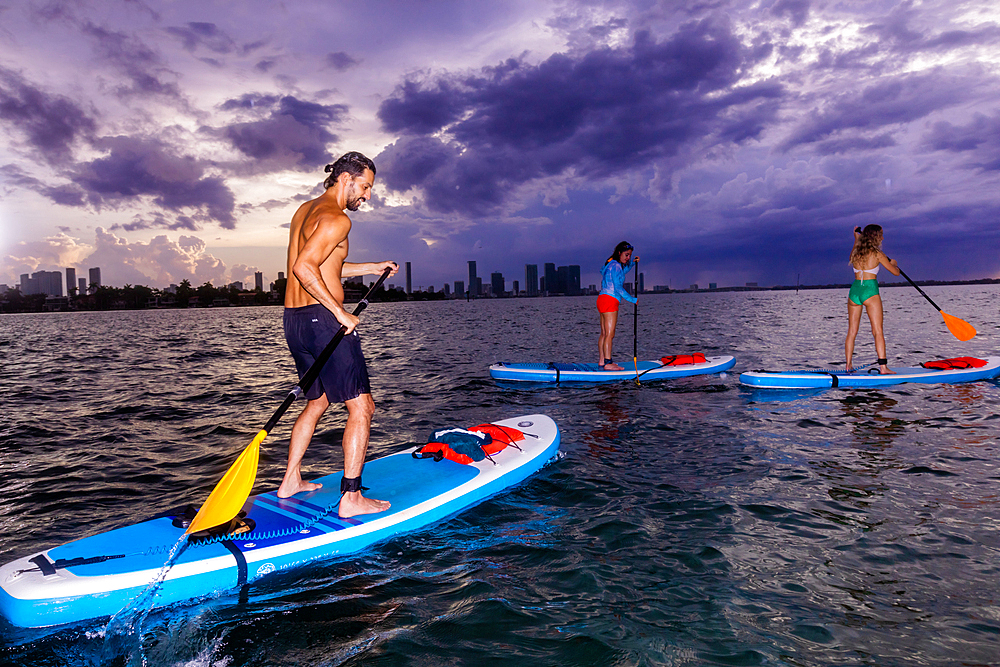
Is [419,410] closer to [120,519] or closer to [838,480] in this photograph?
[120,519]

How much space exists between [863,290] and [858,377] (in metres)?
1.77

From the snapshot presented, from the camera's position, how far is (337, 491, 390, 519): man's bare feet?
4359 mm

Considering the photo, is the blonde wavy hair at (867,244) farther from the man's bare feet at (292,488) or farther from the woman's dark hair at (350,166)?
the man's bare feet at (292,488)

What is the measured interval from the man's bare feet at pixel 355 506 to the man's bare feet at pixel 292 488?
0.63 meters

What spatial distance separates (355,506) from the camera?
4.39 m

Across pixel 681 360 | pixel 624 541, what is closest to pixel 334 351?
pixel 624 541

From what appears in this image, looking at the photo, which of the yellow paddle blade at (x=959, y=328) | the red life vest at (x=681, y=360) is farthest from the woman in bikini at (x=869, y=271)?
the red life vest at (x=681, y=360)

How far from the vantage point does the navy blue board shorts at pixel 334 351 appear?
4258mm

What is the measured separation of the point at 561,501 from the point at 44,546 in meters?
4.69

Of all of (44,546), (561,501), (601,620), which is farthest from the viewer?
(561,501)

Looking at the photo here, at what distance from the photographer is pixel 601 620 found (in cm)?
336

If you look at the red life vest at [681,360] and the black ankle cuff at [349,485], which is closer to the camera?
the black ankle cuff at [349,485]

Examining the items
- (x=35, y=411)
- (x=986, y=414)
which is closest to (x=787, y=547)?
(x=986, y=414)

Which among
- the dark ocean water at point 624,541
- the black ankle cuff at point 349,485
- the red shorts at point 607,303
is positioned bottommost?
the dark ocean water at point 624,541
